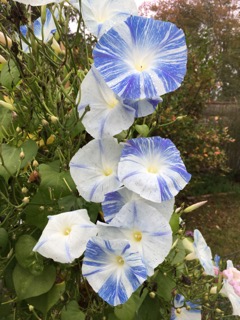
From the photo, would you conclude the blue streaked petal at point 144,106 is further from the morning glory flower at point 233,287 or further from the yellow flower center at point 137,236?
the morning glory flower at point 233,287

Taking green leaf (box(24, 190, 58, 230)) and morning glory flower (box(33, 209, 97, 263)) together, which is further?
green leaf (box(24, 190, 58, 230))

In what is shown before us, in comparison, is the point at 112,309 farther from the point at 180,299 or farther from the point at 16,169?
the point at 16,169

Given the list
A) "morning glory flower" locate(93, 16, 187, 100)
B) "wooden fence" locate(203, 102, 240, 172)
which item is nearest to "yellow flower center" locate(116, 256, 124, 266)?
"morning glory flower" locate(93, 16, 187, 100)

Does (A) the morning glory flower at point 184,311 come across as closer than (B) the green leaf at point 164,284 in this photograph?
No

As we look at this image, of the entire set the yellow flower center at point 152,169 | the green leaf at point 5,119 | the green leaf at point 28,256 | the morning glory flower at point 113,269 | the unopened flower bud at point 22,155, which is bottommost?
the green leaf at point 28,256

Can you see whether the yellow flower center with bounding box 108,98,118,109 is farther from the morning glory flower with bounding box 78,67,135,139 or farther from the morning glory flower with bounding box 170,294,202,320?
the morning glory flower with bounding box 170,294,202,320

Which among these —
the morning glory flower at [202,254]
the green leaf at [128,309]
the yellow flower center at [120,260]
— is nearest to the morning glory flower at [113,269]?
the yellow flower center at [120,260]

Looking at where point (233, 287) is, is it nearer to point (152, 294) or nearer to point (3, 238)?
point (152, 294)
